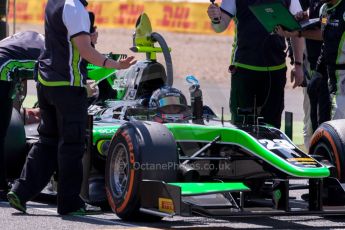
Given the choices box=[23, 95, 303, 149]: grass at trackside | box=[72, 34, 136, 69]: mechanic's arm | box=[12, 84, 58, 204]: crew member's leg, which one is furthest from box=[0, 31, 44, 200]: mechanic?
box=[23, 95, 303, 149]: grass at trackside

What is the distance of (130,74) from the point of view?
10.7 meters

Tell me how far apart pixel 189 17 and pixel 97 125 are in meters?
23.6

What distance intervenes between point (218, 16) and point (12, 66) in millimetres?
1895

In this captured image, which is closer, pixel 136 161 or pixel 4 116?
pixel 136 161

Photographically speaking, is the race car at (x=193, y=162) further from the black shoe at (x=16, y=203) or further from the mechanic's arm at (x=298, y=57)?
the mechanic's arm at (x=298, y=57)

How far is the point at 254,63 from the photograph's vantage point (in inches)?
415

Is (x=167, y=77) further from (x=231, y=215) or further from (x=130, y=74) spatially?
(x=231, y=215)

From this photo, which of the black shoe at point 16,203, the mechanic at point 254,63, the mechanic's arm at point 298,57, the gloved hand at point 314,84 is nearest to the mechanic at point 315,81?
the gloved hand at point 314,84

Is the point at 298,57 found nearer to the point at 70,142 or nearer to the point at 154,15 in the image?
the point at 70,142

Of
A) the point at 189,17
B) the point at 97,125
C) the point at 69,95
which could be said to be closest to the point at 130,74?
the point at 97,125

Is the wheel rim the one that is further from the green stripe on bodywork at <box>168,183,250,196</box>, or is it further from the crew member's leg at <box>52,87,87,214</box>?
the green stripe on bodywork at <box>168,183,250,196</box>

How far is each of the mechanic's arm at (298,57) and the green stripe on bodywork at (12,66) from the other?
7.88ft

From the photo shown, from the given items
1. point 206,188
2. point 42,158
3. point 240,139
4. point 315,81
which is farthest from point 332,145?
point 315,81

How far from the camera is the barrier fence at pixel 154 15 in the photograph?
32.7 meters
